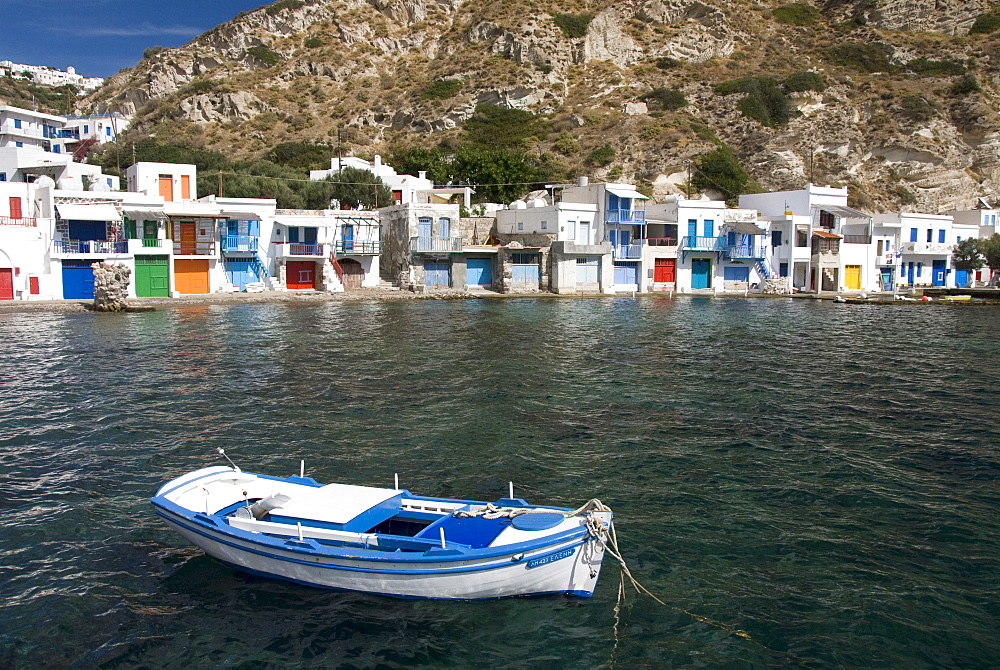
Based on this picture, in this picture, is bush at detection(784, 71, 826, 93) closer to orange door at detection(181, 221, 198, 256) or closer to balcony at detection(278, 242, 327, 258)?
balcony at detection(278, 242, 327, 258)

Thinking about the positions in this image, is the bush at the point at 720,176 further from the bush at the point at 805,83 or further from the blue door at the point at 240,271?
the blue door at the point at 240,271

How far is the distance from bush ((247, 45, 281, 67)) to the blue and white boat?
350ft

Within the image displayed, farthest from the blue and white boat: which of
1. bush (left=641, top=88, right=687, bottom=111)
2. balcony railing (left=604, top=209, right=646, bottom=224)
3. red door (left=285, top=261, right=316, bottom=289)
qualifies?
bush (left=641, top=88, right=687, bottom=111)

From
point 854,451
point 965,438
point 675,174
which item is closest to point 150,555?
point 854,451

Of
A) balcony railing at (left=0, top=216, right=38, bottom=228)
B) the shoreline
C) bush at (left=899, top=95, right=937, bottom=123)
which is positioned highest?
bush at (left=899, top=95, right=937, bottom=123)

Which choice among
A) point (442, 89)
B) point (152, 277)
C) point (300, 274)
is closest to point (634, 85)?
point (442, 89)

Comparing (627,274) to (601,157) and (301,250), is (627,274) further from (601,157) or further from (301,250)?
(601,157)

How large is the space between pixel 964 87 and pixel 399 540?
97.4 metres

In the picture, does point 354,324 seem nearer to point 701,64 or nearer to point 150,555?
point 150,555

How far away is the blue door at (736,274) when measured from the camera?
57.3 m

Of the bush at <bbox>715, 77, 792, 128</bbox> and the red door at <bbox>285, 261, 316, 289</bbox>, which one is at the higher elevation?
the bush at <bbox>715, 77, 792, 128</bbox>

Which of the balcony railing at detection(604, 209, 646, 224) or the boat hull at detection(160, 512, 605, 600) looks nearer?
the boat hull at detection(160, 512, 605, 600)

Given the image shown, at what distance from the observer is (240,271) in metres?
46.4

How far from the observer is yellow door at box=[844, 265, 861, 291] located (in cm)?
5916
